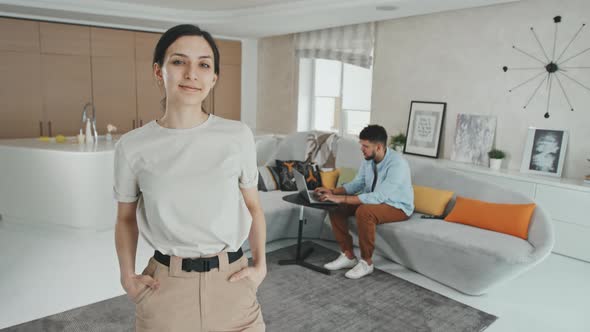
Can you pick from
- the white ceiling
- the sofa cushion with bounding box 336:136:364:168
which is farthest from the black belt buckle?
the white ceiling

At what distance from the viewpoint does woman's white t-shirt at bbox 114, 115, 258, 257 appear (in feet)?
3.89

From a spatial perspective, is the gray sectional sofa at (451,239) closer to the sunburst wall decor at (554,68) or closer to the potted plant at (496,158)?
the potted plant at (496,158)

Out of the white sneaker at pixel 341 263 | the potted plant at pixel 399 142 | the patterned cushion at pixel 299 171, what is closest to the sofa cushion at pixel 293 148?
the patterned cushion at pixel 299 171

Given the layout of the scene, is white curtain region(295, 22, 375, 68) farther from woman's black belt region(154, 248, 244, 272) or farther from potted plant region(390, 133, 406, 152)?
woman's black belt region(154, 248, 244, 272)

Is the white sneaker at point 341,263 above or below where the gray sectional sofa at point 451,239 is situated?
below

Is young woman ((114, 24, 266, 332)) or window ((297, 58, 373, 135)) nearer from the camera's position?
young woman ((114, 24, 266, 332))

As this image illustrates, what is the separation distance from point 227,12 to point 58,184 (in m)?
2.94

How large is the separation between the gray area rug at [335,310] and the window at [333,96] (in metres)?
3.21

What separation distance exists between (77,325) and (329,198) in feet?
6.10

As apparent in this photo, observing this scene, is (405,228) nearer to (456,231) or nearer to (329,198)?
(456,231)

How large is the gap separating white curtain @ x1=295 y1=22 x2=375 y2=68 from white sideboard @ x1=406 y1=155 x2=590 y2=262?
251 centimetres

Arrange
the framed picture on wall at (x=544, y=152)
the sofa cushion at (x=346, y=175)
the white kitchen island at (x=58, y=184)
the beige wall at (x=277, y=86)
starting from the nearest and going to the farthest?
the white kitchen island at (x=58, y=184) < the framed picture on wall at (x=544, y=152) < the sofa cushion at (x=346, y=175) < the beige wall at (x=277, y=86)

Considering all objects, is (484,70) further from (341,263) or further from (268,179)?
(341,263)

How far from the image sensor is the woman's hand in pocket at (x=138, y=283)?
4.05 feet
